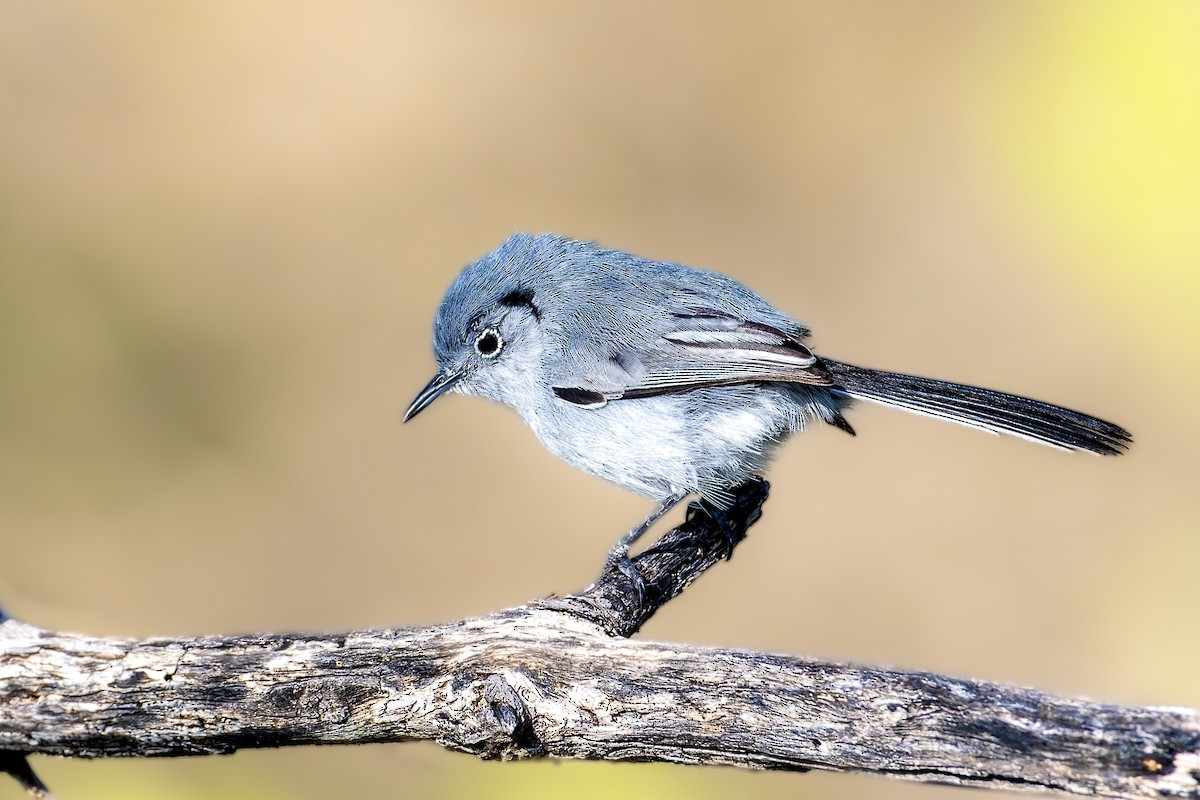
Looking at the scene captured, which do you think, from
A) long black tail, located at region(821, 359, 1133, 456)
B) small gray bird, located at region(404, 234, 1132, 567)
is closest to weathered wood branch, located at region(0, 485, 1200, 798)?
small gray bird, located at region(404, 234, 1132, 567)

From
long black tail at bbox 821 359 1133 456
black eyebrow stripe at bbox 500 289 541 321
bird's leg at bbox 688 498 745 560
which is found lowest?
bird's leg at bbox 688 498 745 560

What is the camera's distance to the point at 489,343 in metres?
4.11

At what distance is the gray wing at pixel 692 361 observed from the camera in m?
3.76

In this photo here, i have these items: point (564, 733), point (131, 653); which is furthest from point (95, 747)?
point (564, 733)

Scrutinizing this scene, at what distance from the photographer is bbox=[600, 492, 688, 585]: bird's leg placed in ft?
12.2

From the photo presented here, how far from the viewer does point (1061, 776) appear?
98.1 inches

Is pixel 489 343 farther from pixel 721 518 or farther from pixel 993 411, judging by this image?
pixel 993 411

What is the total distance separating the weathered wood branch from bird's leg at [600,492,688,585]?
1.61ft

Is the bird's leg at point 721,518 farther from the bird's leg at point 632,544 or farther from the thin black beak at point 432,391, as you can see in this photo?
the thin black beak at point 432,391

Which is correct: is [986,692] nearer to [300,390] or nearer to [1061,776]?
[1061,776]

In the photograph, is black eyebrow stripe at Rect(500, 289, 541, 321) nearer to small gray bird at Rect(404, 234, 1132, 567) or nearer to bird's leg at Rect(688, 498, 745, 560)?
small gray bird at Rect(404, 234, 1132, 567)

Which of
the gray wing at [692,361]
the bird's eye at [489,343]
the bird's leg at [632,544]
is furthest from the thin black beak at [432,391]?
the bird's leg at [632,544]

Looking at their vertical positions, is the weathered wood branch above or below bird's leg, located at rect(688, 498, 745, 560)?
below

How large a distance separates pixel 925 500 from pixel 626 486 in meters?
3.32
